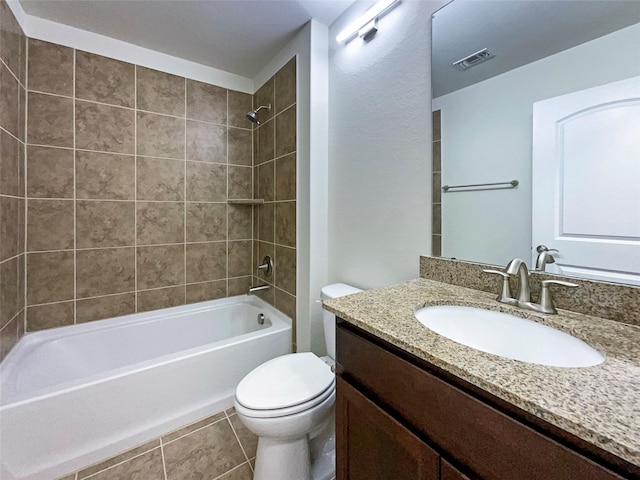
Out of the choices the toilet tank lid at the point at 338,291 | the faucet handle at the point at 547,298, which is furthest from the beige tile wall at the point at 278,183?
the faucet handle at the point at 547,298

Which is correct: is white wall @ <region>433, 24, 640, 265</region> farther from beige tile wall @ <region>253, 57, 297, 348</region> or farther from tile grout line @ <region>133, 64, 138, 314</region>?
tile grout line @ <region>133, 64, 138, 314</region>

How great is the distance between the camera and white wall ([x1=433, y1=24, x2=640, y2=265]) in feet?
2.59

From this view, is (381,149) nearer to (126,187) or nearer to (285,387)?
(285,387)

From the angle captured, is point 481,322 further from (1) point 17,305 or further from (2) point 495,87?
(1) point 17,305

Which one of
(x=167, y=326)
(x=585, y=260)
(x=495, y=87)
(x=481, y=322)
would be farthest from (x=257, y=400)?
(x=495, y=87)

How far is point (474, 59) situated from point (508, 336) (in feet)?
3.45

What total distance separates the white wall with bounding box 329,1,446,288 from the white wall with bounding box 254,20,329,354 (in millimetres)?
58

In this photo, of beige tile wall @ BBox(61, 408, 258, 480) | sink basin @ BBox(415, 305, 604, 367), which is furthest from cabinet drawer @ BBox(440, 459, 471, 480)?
beige tile wall @ BBox(61, 408, 258, 480)

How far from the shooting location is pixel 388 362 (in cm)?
67

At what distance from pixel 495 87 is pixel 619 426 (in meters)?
1.08

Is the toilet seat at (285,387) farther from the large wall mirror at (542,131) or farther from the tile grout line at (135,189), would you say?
the tile grout line at (135,189)

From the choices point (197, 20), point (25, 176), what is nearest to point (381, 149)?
point (197, 20)

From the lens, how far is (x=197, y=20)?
1.64 metres

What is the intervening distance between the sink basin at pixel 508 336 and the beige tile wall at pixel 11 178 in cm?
202
